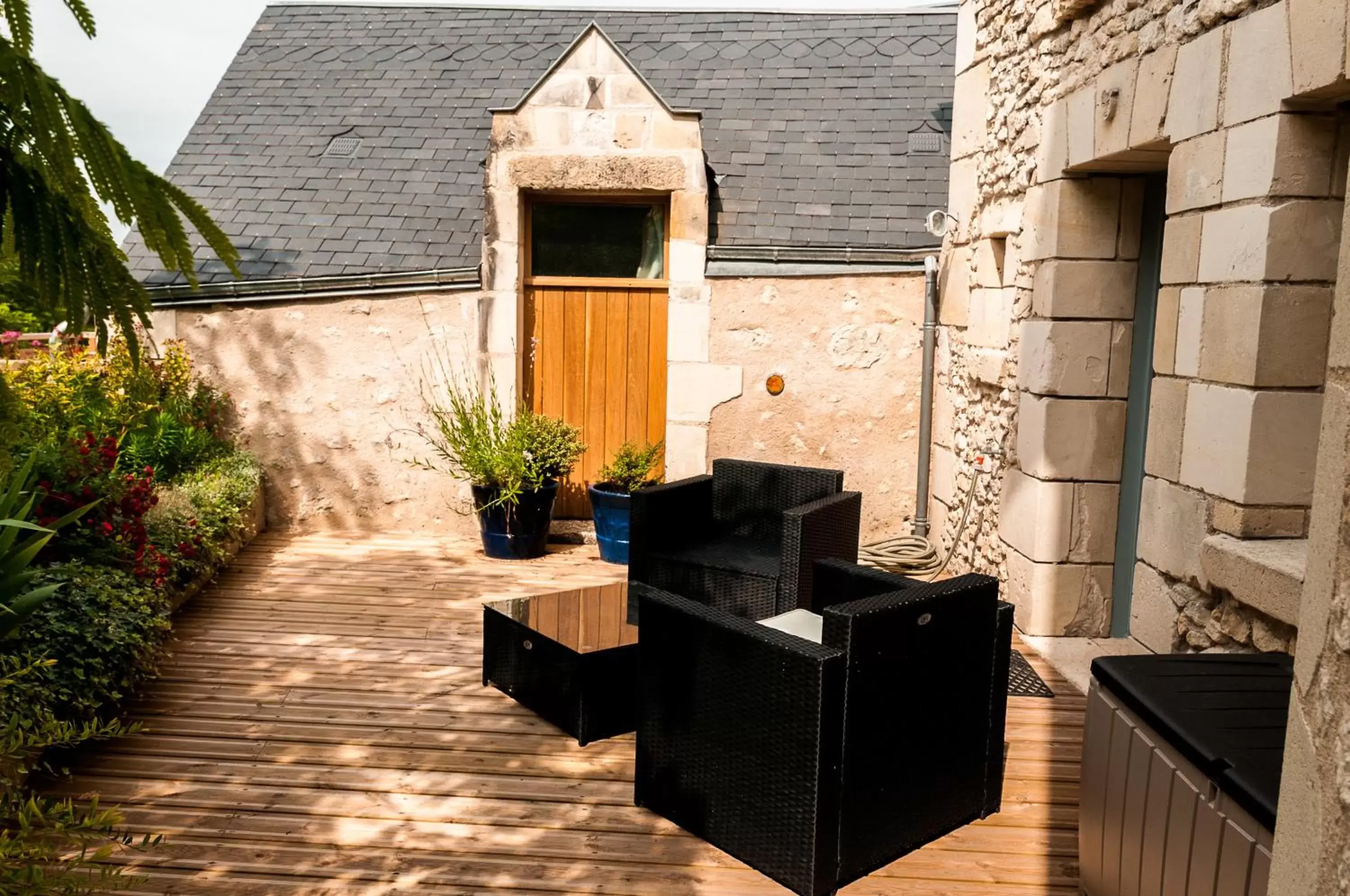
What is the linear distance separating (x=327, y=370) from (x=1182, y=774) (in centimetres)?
616

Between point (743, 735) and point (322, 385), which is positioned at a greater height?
point (322, 385)

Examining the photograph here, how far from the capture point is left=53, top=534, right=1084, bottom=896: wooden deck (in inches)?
126

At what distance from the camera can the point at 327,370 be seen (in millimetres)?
7414

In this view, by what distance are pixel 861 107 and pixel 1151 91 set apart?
4.08m

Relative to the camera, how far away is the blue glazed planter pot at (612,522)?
22.8 ft

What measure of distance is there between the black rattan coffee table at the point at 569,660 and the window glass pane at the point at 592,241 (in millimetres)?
3440

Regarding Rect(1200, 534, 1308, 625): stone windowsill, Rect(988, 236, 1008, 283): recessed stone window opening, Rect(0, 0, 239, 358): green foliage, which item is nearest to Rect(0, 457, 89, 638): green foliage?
Rect(0, 0, 239, 358): green foliage

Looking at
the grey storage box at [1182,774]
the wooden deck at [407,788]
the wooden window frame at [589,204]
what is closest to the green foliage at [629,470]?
the wooden window frame at [589,204]

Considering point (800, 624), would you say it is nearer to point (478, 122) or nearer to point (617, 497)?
point (617, 497)

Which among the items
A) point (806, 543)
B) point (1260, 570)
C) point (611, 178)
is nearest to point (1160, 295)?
point (1260, 570)

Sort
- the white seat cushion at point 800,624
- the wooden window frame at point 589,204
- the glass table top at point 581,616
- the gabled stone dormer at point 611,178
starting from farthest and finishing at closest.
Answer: the wooden window frame at point 589,204 < the gabled stone dormer at point 611,178 < the glass table top at point 581,616 < the white seat cushion at point 800,624

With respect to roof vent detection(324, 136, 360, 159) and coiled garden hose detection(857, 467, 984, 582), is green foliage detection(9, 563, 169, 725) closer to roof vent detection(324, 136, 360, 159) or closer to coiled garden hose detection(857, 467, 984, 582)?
coiled garden hose detection(857, 467, 984, 582)

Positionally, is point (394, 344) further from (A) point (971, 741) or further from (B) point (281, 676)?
(A) point (971, 741)

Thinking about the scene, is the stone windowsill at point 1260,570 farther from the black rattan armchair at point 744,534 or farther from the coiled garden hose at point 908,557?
the coiled garden hose at point 908,557
